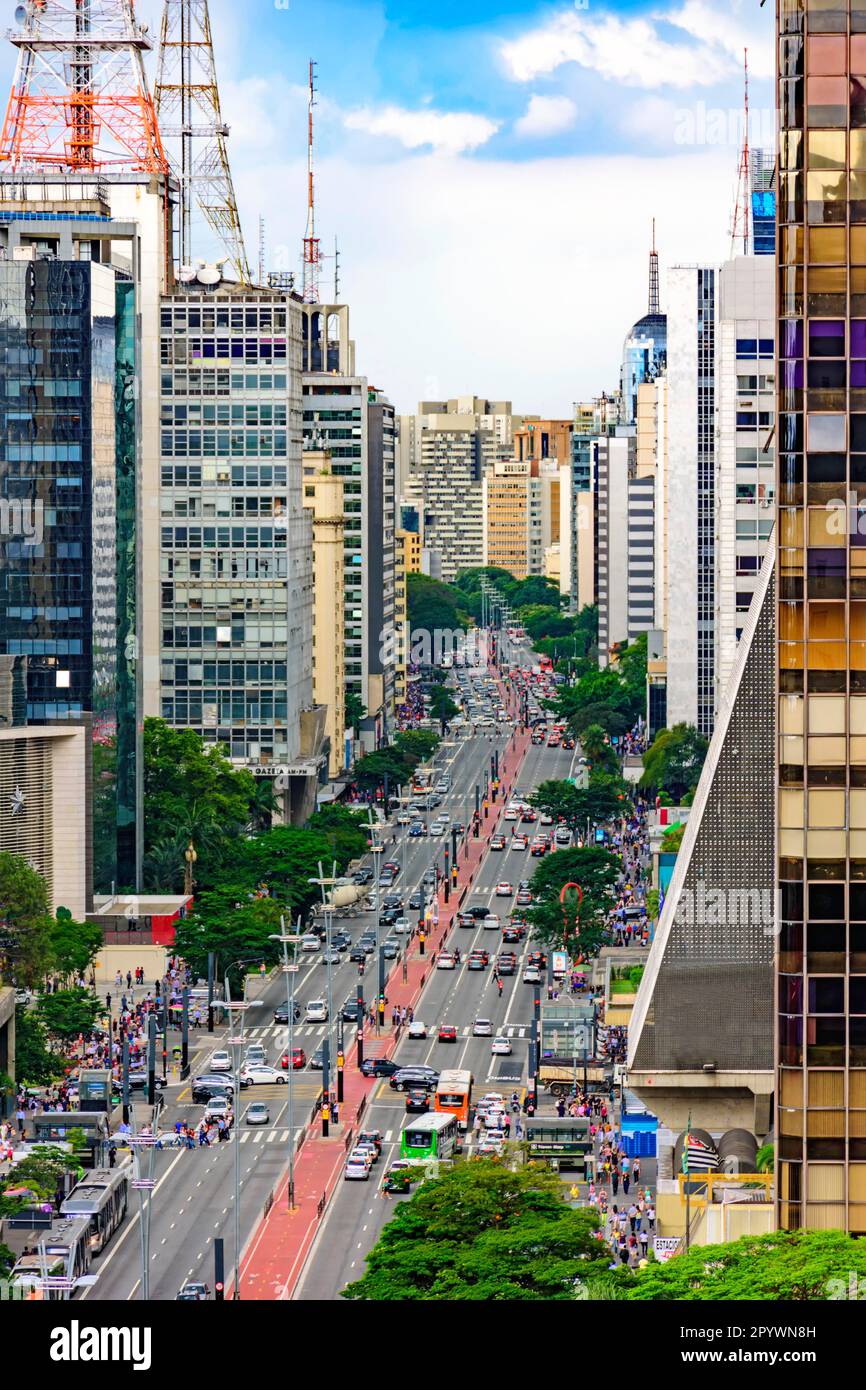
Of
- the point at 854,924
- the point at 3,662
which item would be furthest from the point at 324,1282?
the point at 3,662

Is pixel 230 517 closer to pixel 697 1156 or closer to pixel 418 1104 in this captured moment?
pixel 418 1104

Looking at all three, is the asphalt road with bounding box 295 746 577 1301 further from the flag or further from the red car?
the flag

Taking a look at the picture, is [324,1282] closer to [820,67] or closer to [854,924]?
[854,924]

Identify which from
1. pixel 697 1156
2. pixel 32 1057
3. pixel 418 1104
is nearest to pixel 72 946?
pixel 32 1057

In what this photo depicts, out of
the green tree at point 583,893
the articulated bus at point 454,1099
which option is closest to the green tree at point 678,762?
the green tree at point 583,893

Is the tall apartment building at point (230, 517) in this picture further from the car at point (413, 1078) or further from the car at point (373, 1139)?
the car at point (373, 1139)
